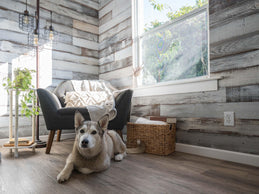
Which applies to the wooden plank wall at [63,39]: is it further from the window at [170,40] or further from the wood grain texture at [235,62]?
the wood grain texture at [235,62]

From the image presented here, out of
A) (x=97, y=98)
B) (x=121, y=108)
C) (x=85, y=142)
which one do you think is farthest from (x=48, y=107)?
(x=85, y=142)

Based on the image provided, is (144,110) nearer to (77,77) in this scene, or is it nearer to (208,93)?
(208,93)

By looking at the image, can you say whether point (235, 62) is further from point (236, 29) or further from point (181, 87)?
point (181, 87)

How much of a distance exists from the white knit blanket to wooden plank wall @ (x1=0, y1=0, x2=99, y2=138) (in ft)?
1.92

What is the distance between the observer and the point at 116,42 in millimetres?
3113

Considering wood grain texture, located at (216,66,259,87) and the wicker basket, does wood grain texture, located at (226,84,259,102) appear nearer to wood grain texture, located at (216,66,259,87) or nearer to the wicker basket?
wood grain texture, located at (216,66,259,87)

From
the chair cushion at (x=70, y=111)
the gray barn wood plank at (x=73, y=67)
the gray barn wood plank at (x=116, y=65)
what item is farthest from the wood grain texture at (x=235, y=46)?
the gray barn wood plank at (x=73, y=67)

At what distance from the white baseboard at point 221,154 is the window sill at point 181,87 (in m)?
0.60

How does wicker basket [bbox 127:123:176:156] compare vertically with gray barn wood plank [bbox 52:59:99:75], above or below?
below

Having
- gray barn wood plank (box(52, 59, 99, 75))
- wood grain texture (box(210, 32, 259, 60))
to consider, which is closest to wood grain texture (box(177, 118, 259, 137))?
wood grain texture (box(210, 32, 259, 60))

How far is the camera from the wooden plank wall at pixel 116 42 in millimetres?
2888

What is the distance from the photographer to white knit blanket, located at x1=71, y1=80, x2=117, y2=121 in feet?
6.72

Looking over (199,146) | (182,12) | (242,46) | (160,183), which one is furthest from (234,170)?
(182,12)

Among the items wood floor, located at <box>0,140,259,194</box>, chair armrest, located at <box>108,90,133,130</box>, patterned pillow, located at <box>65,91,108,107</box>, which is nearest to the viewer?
wood floor, located at <box>0,140,259,194</box>
